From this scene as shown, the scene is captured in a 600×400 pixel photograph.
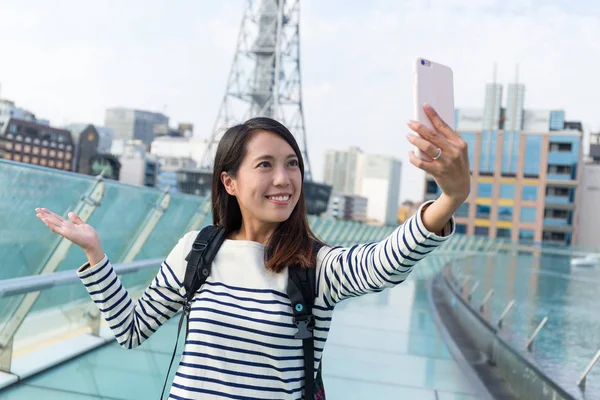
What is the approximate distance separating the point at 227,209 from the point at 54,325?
2.34m

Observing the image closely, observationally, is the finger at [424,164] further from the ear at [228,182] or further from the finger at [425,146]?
the ear at [228,182]

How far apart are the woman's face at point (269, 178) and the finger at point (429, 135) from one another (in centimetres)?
45

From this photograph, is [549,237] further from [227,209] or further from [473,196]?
[227,209]

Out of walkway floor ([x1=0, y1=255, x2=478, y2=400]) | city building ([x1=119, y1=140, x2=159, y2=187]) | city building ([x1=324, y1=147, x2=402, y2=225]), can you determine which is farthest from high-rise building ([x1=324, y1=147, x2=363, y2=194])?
walkway floor ([x1=0, y1=255, x2=478, y2=400])

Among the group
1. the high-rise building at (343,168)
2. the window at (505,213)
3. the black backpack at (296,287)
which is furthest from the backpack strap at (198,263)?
the high-rise building at (343,168)

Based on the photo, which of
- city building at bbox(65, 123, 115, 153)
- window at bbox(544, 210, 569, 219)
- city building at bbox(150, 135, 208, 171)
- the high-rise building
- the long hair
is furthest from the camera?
the high-rise building

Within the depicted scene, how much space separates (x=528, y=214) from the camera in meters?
63.8

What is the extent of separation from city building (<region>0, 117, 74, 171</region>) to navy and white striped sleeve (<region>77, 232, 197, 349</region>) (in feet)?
260

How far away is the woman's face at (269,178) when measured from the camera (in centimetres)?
157

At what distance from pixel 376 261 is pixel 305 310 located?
0.20 m

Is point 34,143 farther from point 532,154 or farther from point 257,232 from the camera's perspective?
point 257,232

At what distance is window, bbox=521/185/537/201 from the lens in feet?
207

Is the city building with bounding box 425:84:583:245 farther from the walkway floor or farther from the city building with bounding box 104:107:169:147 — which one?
the city building with bounding box 104:107:169:147

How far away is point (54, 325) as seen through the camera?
12.0ft
